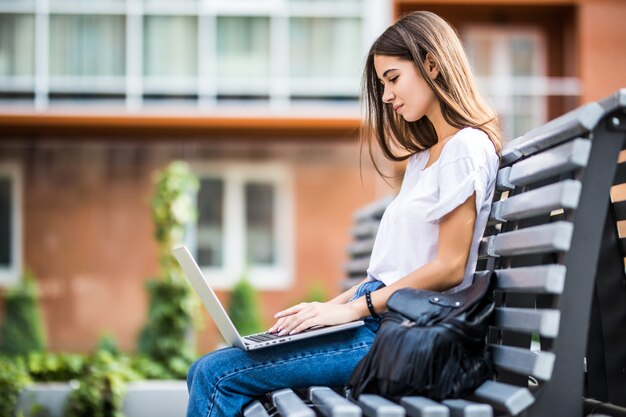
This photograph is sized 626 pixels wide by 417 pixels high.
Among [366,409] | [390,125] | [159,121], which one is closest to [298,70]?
[159,121]

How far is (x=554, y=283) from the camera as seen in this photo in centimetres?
231

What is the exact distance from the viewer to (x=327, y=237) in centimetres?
1569

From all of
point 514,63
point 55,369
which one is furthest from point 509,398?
point 514,63

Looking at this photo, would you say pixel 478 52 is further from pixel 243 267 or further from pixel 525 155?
pixel 525 155

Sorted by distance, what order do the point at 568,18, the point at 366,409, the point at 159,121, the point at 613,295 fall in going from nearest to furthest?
the point at 366,409
the point at 613,295
the point at 159,121
the point at 568,18

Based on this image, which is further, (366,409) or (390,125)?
(390,125)

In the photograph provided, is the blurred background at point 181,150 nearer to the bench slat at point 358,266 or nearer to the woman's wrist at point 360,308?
the bench slat at point 358,266

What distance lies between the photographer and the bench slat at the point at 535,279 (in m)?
2.31

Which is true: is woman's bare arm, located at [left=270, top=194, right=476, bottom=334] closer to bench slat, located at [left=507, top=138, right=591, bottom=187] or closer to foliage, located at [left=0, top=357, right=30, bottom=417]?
bench slat, located at [left=507, top=138, right=591, bottom=187]

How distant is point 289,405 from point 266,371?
1.03 feet

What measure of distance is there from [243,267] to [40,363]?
851 cm

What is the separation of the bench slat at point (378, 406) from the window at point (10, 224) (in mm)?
14069

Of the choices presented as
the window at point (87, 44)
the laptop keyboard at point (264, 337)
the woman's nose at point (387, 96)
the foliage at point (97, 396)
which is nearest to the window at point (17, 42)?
the window at point (87, 44)

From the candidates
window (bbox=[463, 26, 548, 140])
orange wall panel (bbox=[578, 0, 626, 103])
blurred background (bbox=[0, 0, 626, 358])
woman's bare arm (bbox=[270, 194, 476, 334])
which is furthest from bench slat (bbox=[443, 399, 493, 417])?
window (bbox=[463, 26, 548, 140])
